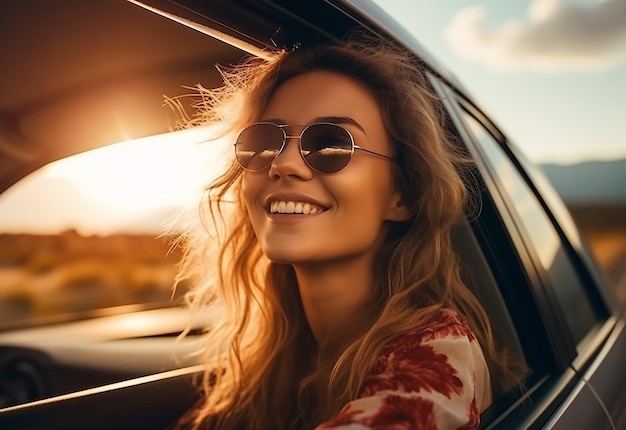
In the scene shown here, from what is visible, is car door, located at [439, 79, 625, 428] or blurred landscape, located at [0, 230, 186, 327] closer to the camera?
car door, located at [439, 79, 625, 428]

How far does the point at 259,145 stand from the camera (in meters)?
1.97

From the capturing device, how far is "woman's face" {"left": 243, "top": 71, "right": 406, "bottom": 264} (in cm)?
184

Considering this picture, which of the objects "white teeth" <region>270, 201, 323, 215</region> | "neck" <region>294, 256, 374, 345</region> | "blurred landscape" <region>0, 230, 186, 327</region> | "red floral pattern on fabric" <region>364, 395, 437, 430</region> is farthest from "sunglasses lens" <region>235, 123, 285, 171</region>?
"blurred landscape" <region>0, 230, 186, 327</region>

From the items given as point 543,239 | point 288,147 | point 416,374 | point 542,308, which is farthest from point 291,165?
point 543,239

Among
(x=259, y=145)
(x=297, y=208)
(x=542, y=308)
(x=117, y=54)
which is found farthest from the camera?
(x=542, y=308)

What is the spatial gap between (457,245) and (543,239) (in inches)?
31.1

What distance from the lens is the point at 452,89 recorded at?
2.43 meters

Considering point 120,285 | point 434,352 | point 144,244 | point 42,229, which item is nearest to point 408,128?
point 434,352

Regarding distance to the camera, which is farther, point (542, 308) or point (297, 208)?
point (542, 308)

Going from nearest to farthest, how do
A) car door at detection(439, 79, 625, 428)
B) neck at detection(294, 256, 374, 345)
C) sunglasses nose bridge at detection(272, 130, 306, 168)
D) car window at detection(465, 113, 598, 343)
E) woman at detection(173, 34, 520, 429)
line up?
1. woman at detection(173, 34, 520, 429)
2. sunglasses nose bridge at detection(272, 130, 306, 168)
3. neck at detection(294, 256, 374, 345)
4. car door at detection(439, 79, 625, 428)
5. car window at detection(465, 113, 598, 343)

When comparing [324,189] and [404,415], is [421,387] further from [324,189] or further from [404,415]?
[324,189]

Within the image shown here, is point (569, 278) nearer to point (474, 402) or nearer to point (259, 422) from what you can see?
point (259, 422)

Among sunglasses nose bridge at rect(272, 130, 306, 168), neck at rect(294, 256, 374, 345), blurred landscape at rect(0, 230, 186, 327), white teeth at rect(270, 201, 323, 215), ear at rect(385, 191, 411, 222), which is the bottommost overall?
neck at rect(294, 256, 374, 345)

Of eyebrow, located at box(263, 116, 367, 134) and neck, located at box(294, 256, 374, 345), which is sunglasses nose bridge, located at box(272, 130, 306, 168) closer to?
eyebrow, located at box(263, 116, 367, 134)
